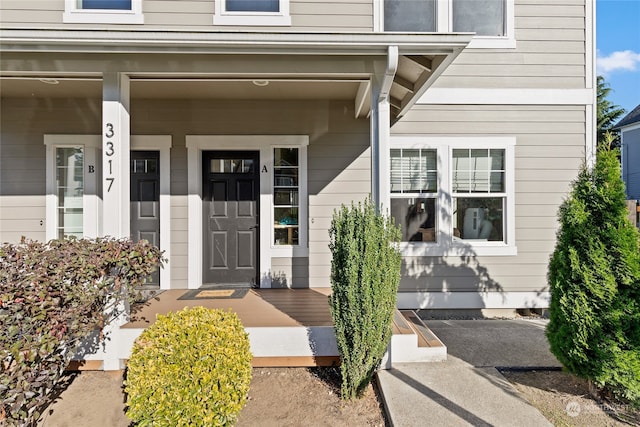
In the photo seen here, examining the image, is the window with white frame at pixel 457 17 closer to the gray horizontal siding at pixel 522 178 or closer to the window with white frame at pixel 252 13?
the gray horizontal siding at pixel 522 178

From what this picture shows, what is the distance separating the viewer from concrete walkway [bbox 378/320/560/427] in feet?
7.80

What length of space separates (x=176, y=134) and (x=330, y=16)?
2.63m

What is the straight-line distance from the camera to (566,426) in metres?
2.35

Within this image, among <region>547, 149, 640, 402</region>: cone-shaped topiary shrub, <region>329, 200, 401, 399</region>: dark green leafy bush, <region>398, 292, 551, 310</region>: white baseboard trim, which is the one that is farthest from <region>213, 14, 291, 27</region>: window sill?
<region>398, 292, 551, 310</region>: white baseboard trim

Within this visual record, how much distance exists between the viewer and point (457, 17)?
470cm

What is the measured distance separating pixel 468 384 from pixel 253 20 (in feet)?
15.5

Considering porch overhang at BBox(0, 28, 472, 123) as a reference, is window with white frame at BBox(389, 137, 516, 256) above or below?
below

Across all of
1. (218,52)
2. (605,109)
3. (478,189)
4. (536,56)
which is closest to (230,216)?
(218,52)

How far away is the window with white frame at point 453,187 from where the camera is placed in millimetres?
4707

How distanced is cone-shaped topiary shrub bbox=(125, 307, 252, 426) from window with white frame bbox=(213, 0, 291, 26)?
12.7 ft

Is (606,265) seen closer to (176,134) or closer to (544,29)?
(544,29)

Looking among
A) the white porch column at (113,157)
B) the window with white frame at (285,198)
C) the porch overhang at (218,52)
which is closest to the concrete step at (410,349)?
the window with white frame at (285,198)

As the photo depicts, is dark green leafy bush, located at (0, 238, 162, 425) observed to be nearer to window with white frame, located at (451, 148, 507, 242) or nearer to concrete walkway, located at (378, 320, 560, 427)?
concrete walkway, located at (378, 320, 560, 427)

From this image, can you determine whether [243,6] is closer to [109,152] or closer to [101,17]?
[101,17]
